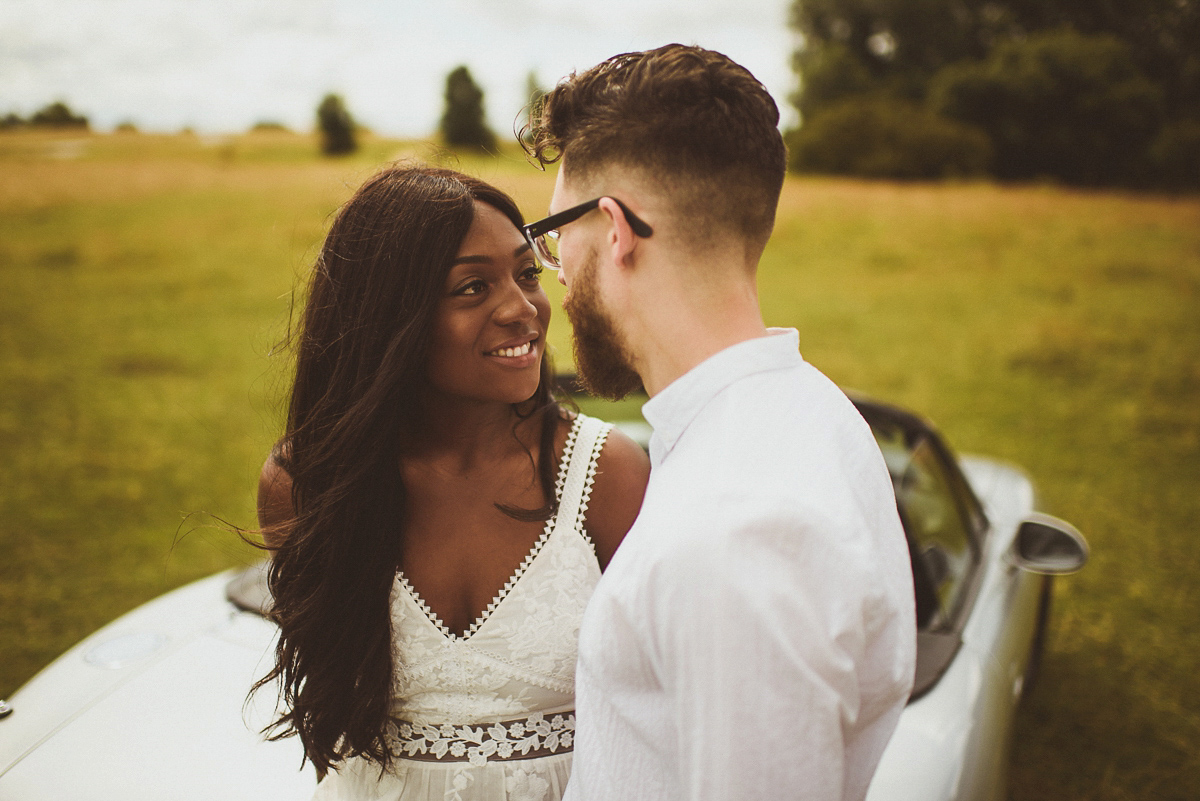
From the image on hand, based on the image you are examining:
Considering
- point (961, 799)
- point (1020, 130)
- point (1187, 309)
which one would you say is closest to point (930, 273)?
point (1187, 309)

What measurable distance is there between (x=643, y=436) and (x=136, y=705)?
1.71 meters

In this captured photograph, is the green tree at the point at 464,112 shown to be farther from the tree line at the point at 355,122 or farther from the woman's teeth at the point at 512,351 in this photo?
the woman's teeth at the point at 512,351

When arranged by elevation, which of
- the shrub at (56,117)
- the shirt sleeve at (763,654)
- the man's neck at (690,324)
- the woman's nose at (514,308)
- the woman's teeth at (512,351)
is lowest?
the shirt sleeve at (763,654)

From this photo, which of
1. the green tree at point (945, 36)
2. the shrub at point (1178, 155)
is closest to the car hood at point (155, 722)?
the green tree at point (945, 36)

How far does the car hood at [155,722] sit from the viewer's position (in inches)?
64.4

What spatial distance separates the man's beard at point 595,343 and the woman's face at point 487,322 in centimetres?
32

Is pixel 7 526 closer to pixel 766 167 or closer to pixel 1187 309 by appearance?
pixel 766 167

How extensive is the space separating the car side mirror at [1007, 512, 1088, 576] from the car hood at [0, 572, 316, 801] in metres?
2.28

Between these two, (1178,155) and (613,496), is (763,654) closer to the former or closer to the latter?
(613,496)

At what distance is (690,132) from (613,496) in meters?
0.84

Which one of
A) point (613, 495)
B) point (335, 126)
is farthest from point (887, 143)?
point (613, 495)

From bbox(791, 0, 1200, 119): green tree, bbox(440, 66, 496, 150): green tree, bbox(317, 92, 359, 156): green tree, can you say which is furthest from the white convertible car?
bbox(317, 92, 359, 156): green tree

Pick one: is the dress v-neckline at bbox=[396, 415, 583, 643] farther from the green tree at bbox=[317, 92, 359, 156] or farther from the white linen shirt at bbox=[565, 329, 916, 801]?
the green tree at bbox=[317, 92, 359, 156]

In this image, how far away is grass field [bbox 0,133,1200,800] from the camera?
3.60m
